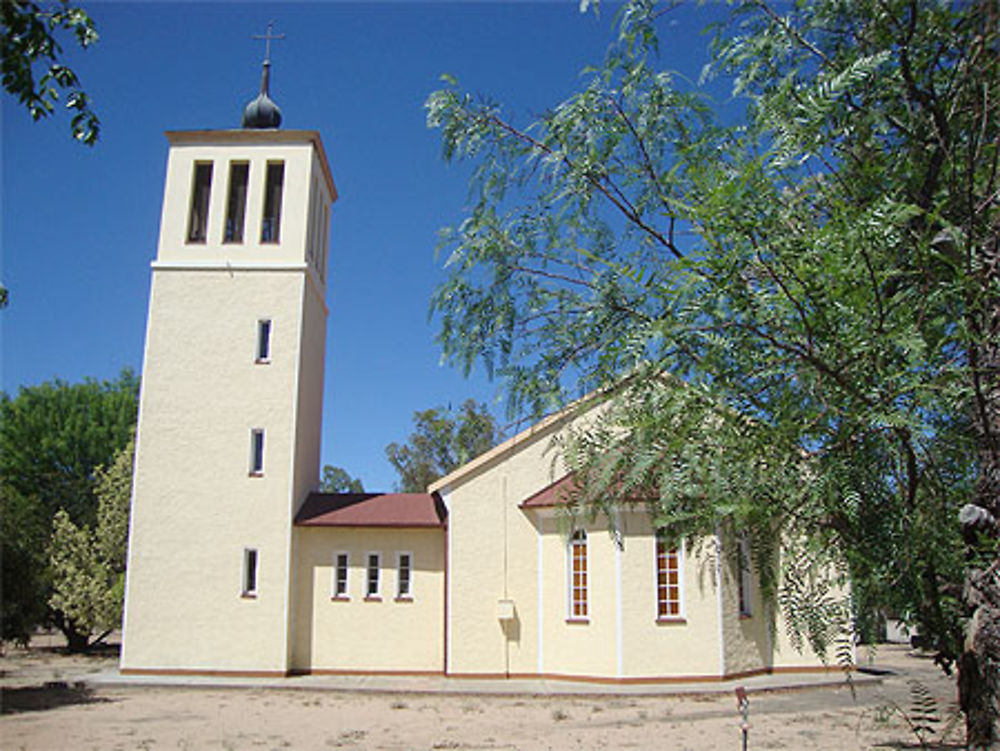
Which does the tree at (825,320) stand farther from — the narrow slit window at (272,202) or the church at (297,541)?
the narrow slit window at (272,202)

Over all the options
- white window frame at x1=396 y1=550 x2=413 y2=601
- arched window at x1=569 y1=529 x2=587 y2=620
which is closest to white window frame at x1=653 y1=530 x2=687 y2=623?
arched window at x1=569 y1=529 x2=587 y2=620

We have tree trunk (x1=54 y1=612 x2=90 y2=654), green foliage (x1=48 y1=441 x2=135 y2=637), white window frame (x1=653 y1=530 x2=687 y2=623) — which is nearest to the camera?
white window frame (x1=653 y1=530 x2=687 y2=623)

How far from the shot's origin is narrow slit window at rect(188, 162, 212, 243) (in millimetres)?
22672

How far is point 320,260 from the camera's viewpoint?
24.8 m

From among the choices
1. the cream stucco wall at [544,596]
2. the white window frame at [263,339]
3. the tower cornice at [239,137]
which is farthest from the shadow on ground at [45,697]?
the tower cornice at [239,137]

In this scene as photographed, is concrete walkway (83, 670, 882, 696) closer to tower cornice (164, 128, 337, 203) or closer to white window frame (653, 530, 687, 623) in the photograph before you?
white window frame (653, 530, 687, 623)

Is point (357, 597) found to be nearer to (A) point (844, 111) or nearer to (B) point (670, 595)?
(B) point (670, 595)

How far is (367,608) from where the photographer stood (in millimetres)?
20781

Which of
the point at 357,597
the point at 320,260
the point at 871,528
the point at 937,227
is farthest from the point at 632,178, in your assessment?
the point at 320,260

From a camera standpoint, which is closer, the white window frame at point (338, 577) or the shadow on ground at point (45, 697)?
the shadow on ground at point (45, 697)

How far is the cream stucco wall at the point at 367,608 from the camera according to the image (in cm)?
2048

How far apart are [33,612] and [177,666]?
3520 mm

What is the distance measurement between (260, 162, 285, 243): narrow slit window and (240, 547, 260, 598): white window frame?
8.59 metres

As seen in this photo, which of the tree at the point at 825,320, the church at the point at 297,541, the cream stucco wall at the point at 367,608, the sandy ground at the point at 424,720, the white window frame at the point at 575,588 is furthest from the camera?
the cream stucco wall at the point at 367,608
